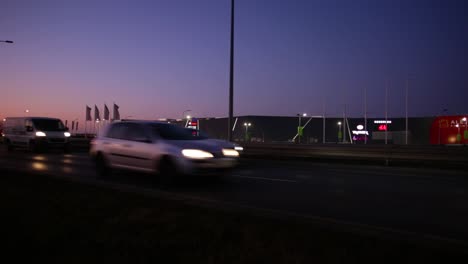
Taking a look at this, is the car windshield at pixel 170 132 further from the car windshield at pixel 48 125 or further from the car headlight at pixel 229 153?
the car windshield at pixel 48 125

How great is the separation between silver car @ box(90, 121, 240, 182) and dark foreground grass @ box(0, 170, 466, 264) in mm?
2975

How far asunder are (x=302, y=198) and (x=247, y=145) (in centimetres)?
1721

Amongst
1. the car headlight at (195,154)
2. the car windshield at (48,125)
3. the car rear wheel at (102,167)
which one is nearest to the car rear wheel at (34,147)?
the car windshield at (48,125)

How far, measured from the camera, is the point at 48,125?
980 inches

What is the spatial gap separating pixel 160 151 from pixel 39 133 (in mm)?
16328

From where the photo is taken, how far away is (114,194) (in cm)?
858

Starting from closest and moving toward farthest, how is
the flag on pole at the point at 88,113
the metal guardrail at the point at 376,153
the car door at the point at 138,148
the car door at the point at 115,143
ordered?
1. the car door at the point at 138,148
2. the car door at the point at 115,143
3. the metal guardrail at the point at 376,153
4. the flag on pole at the point at 88,113

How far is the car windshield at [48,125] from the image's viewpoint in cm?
2450

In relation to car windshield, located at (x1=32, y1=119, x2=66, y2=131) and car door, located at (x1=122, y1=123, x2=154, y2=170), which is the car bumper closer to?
car door, located at (x1=122, y1=123, x2=154, y2=170)

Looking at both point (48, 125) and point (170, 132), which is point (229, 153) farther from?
point (48, 125)

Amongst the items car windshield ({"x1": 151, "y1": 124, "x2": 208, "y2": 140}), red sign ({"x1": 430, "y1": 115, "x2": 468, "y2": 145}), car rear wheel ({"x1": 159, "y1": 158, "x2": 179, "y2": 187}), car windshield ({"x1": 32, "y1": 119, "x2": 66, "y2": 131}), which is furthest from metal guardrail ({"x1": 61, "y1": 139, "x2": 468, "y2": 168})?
red sign ({"x1": 430, "y1": 115, "x2": 468, "y2": 145})

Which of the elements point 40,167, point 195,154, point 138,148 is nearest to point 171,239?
point 195,154

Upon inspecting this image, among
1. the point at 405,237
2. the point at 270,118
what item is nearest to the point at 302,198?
the point at 405,237

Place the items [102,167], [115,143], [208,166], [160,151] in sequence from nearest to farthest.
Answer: [208,166] < [160,151] < [115,143] < [102,167]
